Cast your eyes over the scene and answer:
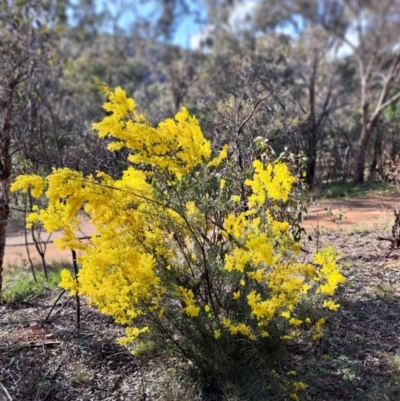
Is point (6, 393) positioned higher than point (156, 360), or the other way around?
point (156, 360)

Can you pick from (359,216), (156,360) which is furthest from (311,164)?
(156,360)

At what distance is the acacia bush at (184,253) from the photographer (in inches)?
117

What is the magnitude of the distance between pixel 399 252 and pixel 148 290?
353 centimetres

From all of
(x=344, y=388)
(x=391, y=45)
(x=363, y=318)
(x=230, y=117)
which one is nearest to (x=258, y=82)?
(x=391, y=45)

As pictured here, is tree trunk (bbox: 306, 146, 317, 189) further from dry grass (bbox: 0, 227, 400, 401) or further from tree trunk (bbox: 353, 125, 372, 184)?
dry grass (bbox: 0, 227, 400, 401)

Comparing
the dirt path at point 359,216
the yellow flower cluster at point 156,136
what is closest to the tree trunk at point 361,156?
the dirt path at point 359,216

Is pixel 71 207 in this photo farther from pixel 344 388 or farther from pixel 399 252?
pixel 399 252

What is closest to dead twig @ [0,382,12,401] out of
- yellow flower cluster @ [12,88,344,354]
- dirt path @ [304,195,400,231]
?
yellow flower cluster @ [12,88,344,354]

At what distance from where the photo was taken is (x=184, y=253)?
3.37m

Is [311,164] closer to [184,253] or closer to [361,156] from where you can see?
[361,156]

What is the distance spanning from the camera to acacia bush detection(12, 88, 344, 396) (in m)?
2.96

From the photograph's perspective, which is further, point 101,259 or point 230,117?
point 230,117

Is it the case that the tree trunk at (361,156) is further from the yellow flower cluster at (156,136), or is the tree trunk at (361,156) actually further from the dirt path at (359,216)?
the yellow flower cluster at (156,136)

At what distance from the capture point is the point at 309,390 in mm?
3211
